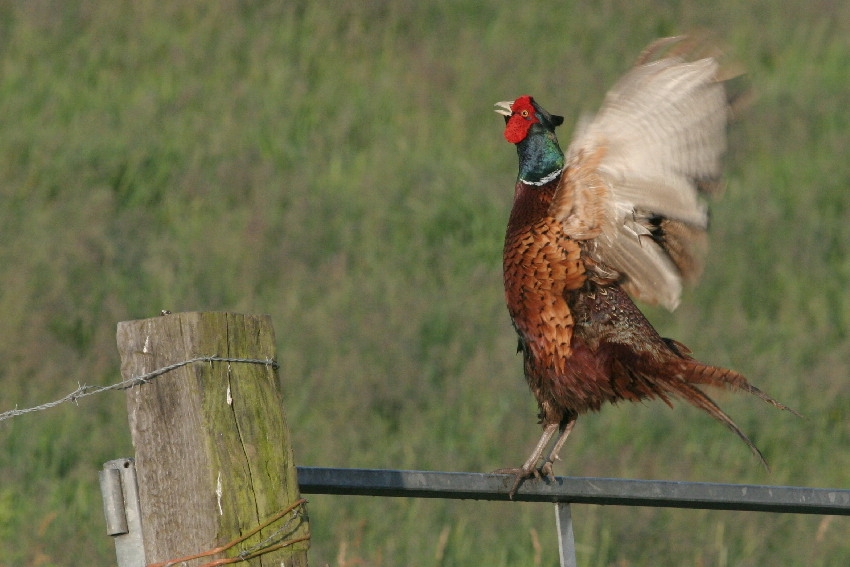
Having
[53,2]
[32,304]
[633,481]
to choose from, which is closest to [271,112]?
[53,2]

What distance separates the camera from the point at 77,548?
17.1 ft

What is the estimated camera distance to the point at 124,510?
2.29 metres

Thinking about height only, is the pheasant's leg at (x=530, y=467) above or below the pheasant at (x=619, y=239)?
below

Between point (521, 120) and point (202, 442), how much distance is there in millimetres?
2212

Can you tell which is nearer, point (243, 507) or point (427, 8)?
point (243, 507)

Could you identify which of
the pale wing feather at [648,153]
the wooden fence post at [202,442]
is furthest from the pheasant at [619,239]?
the wooden fence post at [202,442]

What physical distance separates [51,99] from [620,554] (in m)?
6.32

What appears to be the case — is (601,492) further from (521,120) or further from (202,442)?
(521,120)

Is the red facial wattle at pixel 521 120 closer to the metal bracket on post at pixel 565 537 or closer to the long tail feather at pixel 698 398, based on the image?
the long tail feather at pixel 698 398

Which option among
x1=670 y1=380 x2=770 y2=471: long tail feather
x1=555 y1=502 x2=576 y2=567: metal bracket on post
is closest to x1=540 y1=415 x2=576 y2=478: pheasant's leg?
x1=670 y1=380 x2=770 y2=471: long tail feather

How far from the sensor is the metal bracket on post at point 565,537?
9.50ft

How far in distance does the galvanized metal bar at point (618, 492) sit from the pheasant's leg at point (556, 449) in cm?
88

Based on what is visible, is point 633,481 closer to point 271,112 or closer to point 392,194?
point 392,194

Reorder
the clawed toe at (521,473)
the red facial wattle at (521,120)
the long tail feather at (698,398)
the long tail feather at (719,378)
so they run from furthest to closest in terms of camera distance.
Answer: the red facial wattle at (521,120) < the long tail feather at (698,398) < the long tail feather at (719,378) < the clawed toe at (521,473)
